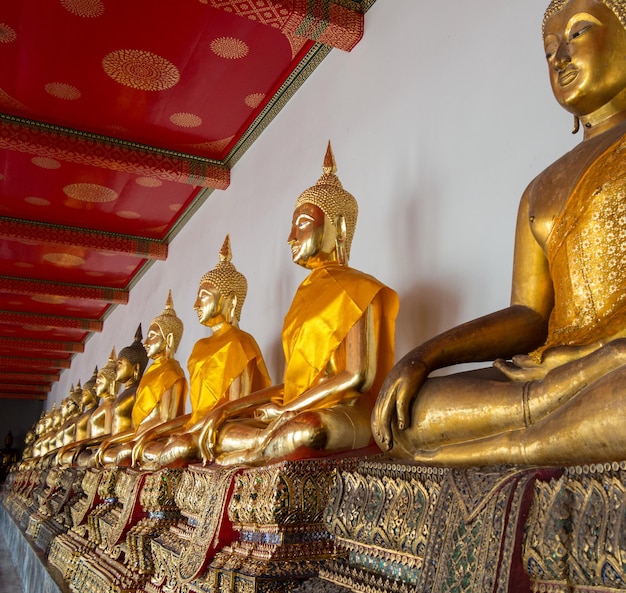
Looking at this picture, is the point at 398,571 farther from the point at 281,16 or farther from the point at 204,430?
the point at 281,16

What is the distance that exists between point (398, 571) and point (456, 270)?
1.36 meters

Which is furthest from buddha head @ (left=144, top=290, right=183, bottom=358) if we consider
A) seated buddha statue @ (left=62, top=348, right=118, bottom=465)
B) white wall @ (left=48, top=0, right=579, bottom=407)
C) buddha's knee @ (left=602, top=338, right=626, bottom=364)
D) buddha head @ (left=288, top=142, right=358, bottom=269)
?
buddha's knee @ (left=602, top=338, right=626, bottom=364)

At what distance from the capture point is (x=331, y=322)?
2.26 meters

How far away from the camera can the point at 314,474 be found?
1.76m

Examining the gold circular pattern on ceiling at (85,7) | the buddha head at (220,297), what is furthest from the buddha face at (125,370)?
the gold circular pattern on ceiling at (85,7)

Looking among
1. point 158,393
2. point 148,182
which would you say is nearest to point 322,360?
point 158,393

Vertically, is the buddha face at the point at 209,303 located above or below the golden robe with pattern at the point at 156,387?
above

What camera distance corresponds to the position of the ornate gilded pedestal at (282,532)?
5.38 feet

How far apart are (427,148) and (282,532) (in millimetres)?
1644

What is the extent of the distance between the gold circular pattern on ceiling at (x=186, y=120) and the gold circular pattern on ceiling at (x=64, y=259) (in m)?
3.51

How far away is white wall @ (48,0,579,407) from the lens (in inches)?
86.5

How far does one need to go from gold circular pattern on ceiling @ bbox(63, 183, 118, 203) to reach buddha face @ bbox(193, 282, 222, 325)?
274 cm

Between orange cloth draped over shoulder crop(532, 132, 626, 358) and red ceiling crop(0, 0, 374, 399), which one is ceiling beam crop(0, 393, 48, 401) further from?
orange cloth draped over shoulder crop(532, 132, 626, 358)

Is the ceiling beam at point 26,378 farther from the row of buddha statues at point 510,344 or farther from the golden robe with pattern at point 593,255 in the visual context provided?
the golden robe with pattern at point 593,255
